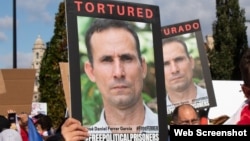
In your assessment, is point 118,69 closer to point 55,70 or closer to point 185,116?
point 185,116

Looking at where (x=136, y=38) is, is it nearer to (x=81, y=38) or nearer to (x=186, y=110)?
(x=81, y=38)

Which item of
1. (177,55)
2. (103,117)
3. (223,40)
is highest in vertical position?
(223,40)

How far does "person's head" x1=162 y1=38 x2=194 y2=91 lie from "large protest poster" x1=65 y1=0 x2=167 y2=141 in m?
5.36

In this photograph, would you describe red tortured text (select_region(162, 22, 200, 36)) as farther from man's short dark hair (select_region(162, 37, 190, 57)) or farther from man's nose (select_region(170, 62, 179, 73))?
man's nose (select_region(170, 62, 179, 73))

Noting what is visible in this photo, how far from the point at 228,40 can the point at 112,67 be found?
1333 inches

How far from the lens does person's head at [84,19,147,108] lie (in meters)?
3.72

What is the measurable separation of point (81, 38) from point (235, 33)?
3459 centimetres

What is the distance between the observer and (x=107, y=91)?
3.73m

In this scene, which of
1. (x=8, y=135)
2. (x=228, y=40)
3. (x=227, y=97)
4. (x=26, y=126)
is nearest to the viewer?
(x=8, y=135)

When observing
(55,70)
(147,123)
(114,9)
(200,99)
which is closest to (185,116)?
(200,99)

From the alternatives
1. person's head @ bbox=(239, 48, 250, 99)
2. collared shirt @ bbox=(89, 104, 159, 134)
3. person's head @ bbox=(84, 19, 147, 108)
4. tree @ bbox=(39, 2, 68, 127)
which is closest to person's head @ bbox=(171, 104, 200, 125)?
person's head @ bbox=(239, 48, 250, 99)

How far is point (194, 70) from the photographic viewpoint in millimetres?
9500

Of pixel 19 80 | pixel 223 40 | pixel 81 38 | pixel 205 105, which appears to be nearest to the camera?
pixel 81 38

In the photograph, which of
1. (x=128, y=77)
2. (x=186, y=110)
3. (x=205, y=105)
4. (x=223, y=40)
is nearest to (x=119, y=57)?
(x=128, y=77)
